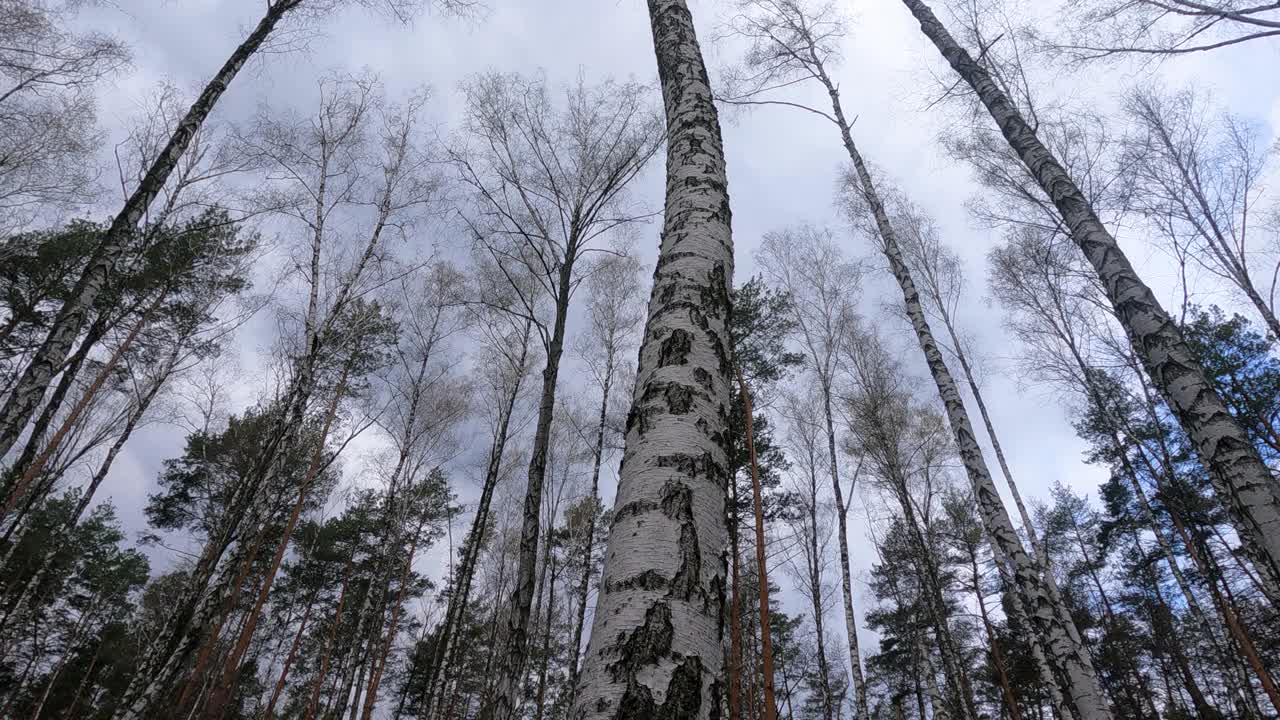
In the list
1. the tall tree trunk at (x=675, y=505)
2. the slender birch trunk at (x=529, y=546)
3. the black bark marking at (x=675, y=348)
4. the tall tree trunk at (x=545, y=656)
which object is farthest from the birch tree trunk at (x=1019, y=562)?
the tall tree trunk at (x=545, y=656)

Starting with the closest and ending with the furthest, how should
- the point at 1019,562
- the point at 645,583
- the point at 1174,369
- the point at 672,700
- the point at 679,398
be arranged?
the point at 672,700, the point at 645,583, the point at 679,398, the point at 1174,369, the point at 1019,562

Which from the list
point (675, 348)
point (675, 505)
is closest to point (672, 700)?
point (675, 505)

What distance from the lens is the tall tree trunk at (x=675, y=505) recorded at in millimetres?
887

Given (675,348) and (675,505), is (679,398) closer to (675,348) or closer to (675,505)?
(675,348)

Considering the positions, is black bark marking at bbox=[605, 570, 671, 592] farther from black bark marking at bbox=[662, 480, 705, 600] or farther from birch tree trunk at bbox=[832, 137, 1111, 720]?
birch tree trunk at bbox=[832, 137, 1111, 720]

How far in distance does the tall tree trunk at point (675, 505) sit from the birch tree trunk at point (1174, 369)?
10.6 ft

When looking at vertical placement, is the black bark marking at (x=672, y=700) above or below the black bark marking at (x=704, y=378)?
below

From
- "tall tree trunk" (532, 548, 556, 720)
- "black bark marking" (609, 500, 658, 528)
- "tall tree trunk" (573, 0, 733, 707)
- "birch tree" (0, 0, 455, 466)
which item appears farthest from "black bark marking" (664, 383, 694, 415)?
"tall tree trunk" (532, 548, 556, 720)

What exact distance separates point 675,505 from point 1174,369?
3.81 m

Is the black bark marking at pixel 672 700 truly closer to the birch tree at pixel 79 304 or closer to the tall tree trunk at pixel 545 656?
the birch tree at pixel 79 304

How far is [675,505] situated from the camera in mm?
1141

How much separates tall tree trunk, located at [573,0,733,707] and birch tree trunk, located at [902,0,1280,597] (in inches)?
127

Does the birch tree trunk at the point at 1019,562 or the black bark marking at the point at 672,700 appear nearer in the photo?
the black bark marking at the point at 672,700

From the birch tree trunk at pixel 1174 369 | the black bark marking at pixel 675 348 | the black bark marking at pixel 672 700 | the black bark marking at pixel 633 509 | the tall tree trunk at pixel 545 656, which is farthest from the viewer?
the tall tree trunk at pixel 545 656
